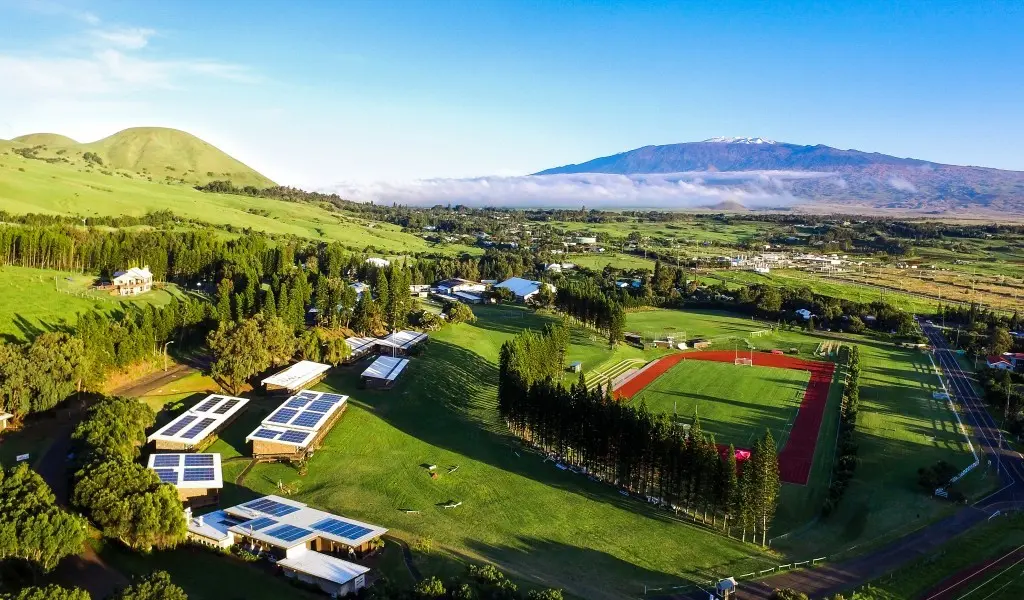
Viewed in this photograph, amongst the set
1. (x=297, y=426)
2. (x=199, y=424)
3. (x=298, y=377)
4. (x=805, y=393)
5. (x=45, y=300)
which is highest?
(x=45, y=300)

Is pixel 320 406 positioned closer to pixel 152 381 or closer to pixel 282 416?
pixel 282 416

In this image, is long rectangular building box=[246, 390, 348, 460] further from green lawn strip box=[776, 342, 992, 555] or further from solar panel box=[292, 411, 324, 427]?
green lawn strip box=[776, 342, 992, 555]

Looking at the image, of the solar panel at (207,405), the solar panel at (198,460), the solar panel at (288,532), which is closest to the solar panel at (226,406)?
the solar panel at (207,405)

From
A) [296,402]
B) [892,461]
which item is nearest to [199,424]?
[296,402]

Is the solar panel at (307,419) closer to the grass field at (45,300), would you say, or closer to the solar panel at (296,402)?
the solar panel at (296,402)

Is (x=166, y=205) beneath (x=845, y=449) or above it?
above

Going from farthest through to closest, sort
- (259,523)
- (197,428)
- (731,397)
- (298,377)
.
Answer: (731,397) → (298,377) → (197,428) → (259,523)

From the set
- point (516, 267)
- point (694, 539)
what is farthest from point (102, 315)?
point (516, 267)
